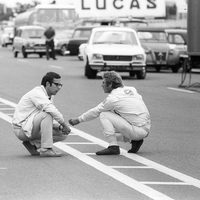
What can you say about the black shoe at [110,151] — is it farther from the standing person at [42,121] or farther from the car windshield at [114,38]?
the car windshield at [114,38]

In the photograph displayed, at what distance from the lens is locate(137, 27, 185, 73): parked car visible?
37688 mm

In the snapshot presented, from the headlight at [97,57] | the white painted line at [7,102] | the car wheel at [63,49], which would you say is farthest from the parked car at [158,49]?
the car wheel at [63,49]

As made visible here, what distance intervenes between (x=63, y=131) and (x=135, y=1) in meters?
49.9

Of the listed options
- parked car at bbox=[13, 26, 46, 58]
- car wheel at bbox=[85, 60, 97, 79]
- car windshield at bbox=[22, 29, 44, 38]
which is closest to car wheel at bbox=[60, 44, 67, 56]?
car windshield at bbox=[22, 29, 44, 38]

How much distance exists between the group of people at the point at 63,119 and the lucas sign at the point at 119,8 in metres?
48.9

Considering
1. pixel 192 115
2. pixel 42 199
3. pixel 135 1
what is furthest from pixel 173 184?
pixel 135 1

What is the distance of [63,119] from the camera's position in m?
13.0

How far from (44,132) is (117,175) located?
1712 millimetres

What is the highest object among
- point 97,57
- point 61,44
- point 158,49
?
point 97,57

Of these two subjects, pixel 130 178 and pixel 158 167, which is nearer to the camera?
pixel 130 178

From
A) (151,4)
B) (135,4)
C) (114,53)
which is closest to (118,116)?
(114,53)

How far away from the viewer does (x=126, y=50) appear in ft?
108

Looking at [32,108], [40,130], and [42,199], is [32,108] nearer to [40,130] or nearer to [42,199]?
[40,130]

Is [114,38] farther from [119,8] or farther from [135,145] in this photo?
[119,8]
